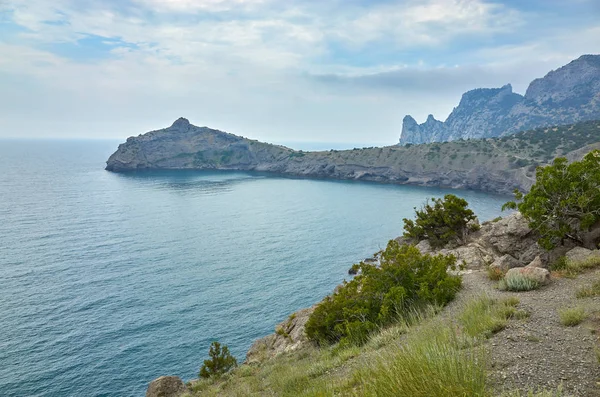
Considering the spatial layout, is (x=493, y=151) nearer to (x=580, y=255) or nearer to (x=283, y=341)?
(x=580, y=255)

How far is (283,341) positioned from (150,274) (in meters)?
30.0

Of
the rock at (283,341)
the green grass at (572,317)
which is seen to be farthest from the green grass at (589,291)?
the rock at (283,341)

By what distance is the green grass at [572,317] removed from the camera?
8.96m

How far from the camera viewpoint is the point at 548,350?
748 centimetres

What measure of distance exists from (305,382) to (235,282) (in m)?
38.1

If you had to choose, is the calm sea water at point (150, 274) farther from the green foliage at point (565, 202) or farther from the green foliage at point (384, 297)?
the green foliage at point (565, 202)

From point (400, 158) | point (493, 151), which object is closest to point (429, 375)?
point (493, 151)

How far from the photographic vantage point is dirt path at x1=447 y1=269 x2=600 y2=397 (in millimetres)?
5812

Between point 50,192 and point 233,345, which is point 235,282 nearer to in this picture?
point 233,345

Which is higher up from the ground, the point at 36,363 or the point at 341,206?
the point at 341,206

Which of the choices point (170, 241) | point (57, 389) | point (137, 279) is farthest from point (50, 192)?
point (57, 389)

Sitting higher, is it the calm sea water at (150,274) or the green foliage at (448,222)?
the green foliage at (448,222)

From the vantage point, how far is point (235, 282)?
151 ft

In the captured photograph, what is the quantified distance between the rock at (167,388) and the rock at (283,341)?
172 inches
